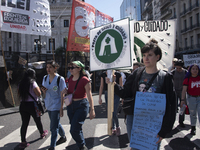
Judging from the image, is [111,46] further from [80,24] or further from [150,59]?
[80,24]

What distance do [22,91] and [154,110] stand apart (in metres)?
3.00

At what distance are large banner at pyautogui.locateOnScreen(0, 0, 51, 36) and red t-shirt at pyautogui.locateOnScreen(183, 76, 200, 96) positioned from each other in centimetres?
588

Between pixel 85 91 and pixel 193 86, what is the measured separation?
2667 millimetres

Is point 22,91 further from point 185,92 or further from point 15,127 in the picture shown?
point 185,92

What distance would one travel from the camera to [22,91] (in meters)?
3.99

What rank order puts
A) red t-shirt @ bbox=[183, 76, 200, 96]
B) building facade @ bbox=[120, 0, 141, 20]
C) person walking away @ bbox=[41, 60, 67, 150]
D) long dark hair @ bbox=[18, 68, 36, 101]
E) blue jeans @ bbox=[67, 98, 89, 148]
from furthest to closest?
building facade @ bbox=[120, 0, 141, 20]
red t-shirt @ bbox=[183, 76, 200, 96]
long dark hair @ bbox=[18, 68, 36, 101]
person walking away @ bbox=[41, 60, 67, 150]
blue jeans @ bbox=[67, 98, 89, 148]

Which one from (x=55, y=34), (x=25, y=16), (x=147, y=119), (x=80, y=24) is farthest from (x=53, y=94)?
(x=55, y=34)

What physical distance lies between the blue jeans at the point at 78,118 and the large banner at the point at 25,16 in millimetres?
5066

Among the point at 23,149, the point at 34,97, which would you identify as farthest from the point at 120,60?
the point at 23,149

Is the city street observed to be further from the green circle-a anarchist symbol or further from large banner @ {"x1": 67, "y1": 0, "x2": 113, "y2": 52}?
large banner @ {"x1": 67, "y1": 0, "x2": 113, "y2": 52}

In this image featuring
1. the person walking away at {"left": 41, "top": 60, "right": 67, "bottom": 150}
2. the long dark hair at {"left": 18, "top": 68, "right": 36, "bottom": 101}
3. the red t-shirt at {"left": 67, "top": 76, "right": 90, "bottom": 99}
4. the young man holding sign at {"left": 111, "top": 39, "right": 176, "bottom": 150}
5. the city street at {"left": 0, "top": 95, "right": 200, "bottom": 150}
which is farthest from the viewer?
the long dark hair at {"left": 18, "top": 68, "right": 36, "bottom": 101}

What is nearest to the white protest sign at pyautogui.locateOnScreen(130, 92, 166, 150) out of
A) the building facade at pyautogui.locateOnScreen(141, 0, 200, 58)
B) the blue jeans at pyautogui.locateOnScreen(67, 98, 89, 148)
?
the blue jeans at pyautogui.locateOnScreen(67, 98, 89, 148)

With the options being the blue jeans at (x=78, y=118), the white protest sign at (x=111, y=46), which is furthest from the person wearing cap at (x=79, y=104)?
the white protest sign at (x=111, y=46)

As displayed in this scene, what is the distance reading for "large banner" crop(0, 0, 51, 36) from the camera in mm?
6758
